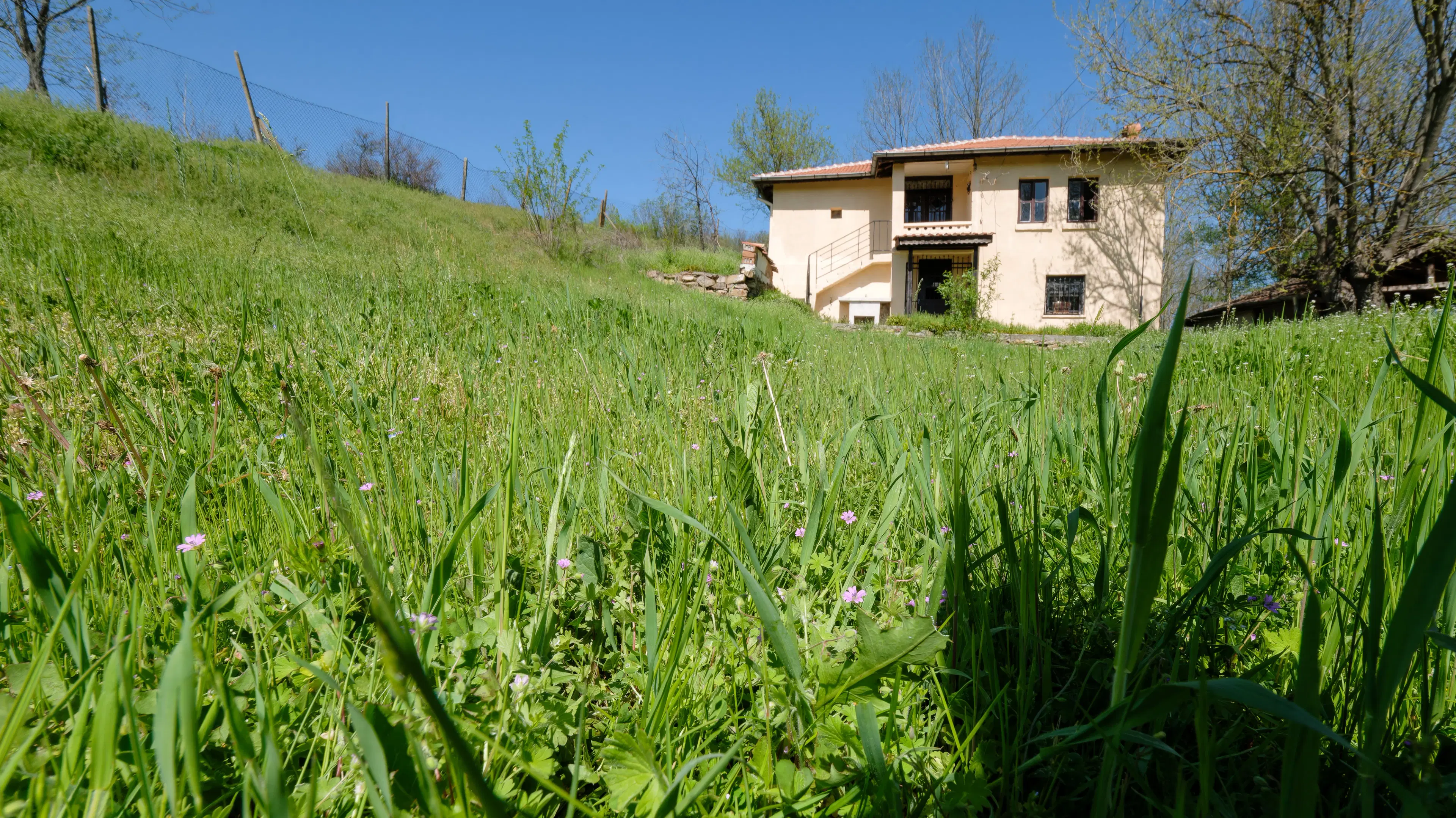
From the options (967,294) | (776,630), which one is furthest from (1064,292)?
(776,630)

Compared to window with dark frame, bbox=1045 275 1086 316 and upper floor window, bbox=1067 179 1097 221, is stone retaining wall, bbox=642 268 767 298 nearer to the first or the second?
window with dark frame, bbox=1045 275 1086 316

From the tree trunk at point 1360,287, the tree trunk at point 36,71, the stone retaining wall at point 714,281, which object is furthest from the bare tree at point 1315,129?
the tree trunk at point 36,71

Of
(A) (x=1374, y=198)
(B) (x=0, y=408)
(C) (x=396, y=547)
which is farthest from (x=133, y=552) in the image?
(A) (x=1374, y=198)

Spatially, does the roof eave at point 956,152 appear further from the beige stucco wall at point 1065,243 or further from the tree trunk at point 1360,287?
the tree trunk at point 1360,287

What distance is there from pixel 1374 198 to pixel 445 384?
70.9ft

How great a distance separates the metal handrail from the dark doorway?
1843 mm

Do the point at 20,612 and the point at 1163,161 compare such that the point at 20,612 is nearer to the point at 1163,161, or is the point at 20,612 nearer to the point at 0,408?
the point at 0,408

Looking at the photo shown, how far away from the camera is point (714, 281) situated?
20.9 metres

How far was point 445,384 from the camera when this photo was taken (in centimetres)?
264

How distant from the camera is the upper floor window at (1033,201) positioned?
940 inches

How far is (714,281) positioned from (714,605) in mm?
20406

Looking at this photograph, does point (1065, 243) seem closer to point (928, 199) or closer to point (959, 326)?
point (928, 199)

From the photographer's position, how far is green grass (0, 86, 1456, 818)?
0.54 metres

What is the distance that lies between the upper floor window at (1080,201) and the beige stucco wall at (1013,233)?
0.80 feet
